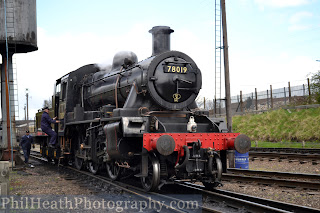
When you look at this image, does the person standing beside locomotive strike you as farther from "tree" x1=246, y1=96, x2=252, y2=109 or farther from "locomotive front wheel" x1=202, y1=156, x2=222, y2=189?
"tree" x1=246, y1=96, x2=252, y2=109

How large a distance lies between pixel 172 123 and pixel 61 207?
2.96 meters

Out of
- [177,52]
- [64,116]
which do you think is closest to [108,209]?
[177,52]

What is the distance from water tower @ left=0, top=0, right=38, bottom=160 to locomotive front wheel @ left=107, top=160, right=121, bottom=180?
489cm

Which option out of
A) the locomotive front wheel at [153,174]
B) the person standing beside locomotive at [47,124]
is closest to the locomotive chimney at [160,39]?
the locomotive front wheel at [153,174]

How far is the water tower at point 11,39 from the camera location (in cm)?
1245

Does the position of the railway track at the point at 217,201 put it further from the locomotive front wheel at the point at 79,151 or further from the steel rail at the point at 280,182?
the locomotive front wheel at the point at 79,151

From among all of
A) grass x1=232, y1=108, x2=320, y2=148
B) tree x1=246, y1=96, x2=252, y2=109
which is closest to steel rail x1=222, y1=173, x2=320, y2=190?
grass x1=232, y1=108, x2=320, y2=148

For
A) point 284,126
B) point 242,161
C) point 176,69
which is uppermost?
point 176,69

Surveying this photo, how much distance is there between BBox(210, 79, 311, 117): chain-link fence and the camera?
24.4 metres

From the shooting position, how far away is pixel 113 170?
30.5ft

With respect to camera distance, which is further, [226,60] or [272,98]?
[272,98]

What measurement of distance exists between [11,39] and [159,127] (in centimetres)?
788

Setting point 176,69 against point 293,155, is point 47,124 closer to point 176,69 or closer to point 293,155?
point 176,69

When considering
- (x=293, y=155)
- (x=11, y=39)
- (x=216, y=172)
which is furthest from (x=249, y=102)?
(x=216, y=172)
